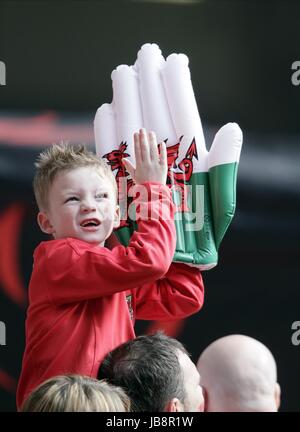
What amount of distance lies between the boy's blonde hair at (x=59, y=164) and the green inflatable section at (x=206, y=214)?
0.24 metres

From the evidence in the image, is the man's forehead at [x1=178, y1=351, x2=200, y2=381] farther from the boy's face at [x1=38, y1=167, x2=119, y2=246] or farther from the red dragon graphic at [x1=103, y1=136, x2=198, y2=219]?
the red dragon graphic at [x1=103, y1=136, x2=198, y2=219]

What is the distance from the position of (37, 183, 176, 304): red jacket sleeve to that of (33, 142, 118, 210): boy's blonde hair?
15 cm

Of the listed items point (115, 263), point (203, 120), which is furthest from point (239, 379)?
point (203, 120)

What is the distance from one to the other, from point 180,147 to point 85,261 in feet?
1.57

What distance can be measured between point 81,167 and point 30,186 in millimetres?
1202

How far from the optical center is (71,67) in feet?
9.11

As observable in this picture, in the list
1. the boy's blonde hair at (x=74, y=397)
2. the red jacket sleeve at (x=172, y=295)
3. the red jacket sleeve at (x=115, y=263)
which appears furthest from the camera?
the red jacket sleeve at (x=172, y=295)

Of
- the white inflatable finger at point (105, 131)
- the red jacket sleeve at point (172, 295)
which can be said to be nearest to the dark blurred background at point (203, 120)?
the white inflatable finger at point (105, 131)

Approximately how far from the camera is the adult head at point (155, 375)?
1.24 metres

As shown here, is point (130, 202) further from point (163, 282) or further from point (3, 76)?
point (3, 76)

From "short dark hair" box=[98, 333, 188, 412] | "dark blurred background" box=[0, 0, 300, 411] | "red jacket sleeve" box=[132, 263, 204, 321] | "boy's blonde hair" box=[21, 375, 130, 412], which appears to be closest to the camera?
"boy's blonde hair" box=[21, 375, 130, 412]

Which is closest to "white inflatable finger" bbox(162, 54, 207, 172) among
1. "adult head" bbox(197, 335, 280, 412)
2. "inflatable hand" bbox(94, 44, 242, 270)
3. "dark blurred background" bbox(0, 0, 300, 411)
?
"inflatable hand" bbox(94, 44, 242, 270)

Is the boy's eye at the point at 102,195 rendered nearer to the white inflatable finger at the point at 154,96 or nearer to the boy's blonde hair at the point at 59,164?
the boy's blonde hair at the point at 59,164

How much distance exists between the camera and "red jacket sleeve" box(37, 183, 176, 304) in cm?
146
